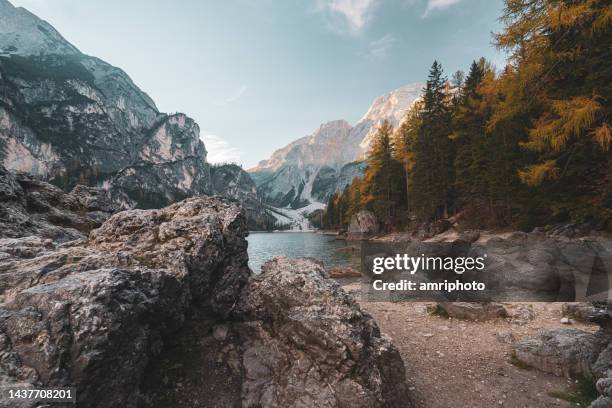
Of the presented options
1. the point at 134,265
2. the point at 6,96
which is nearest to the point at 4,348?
the point at 134,265

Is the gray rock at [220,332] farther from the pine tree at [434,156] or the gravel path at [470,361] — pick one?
the pine tree at [434,156]

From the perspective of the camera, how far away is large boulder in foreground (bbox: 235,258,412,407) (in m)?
4.66

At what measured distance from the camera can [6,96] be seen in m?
152

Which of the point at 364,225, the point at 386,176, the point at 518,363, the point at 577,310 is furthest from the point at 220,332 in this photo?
the point at 364,225

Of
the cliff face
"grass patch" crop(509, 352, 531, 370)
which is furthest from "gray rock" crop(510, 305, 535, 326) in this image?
the cliff face

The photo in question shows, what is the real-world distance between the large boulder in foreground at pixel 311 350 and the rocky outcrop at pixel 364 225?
4589cm

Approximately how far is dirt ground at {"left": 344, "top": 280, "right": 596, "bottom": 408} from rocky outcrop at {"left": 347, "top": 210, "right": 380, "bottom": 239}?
3955cm

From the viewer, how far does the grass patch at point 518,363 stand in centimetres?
686

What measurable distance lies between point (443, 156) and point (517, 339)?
28.0 metres

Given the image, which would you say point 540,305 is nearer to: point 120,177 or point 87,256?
point 87,256

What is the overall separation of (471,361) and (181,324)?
7.48 meters

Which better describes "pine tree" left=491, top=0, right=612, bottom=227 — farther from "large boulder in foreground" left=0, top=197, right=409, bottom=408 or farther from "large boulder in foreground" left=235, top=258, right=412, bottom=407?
"large boulder in foreground" left=0, top=197, right=409, bottom=408

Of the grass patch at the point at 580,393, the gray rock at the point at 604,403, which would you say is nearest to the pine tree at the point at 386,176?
the grass patch at the point at 580,393

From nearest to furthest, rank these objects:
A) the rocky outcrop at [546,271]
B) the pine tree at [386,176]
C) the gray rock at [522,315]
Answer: the gray rock at [522,315] → the rocky outcrop at [546,271] → the pine tree at [386,176]
